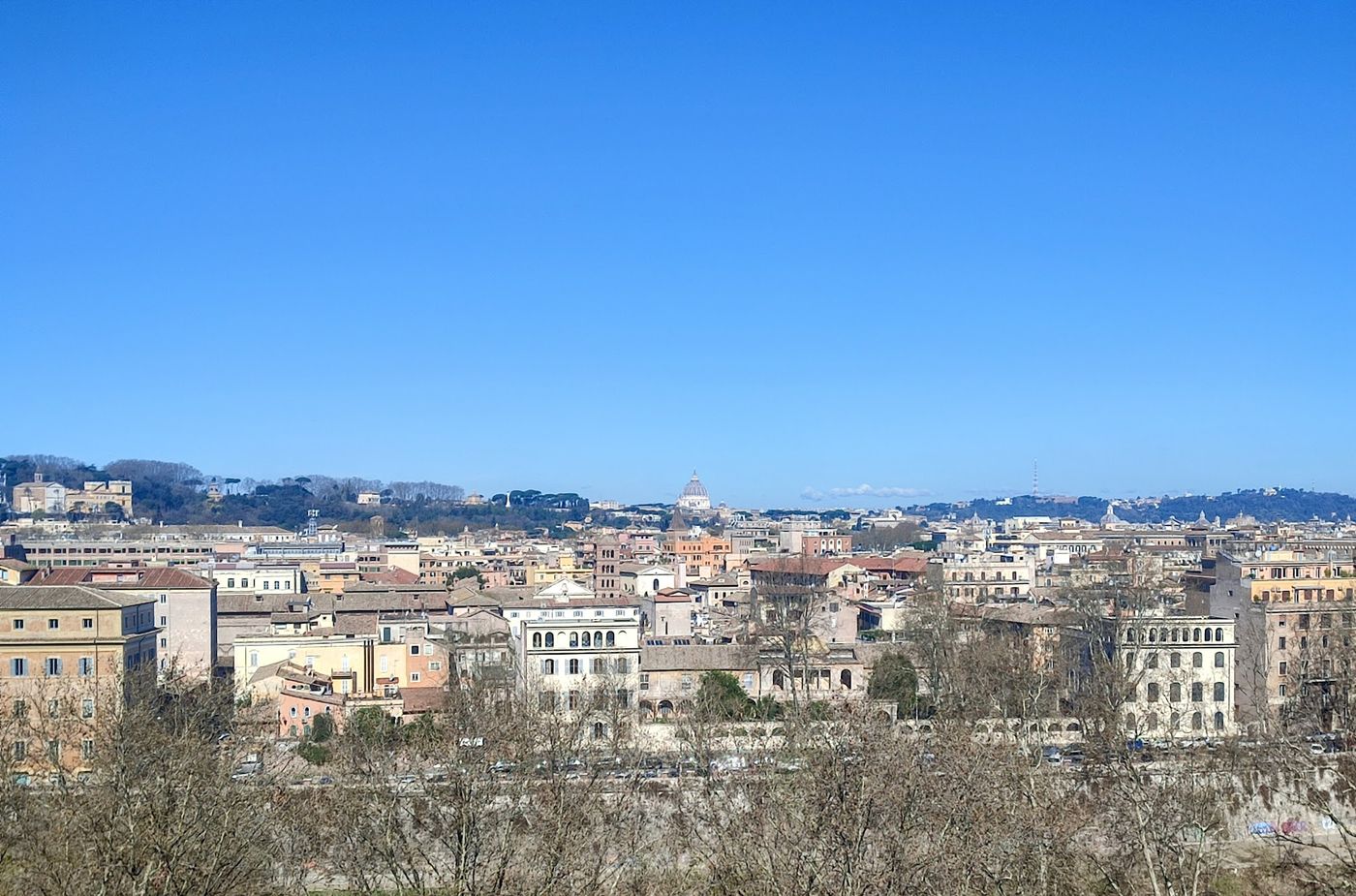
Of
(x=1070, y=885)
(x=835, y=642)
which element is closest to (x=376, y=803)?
(x=1070, y=885)

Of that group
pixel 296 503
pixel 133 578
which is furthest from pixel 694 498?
pixel 133 578

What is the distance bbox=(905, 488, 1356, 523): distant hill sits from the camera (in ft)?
479

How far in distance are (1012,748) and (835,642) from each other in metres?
12.2

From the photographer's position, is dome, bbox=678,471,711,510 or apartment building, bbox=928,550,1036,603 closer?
apartment building, bbox=928,550,1036,603

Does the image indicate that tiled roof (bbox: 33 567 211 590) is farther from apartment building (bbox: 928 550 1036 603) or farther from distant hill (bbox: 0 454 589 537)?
distant hill (bbox: 0 454 589 537)

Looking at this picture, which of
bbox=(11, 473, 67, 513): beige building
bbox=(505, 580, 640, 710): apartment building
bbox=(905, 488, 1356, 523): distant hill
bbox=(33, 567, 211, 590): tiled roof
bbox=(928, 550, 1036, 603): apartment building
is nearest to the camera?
bbox=(505, 580, 640, 710): apartment building

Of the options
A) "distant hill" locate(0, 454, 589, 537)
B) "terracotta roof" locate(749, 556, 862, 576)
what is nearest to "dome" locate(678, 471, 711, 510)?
"distant hill" locate(0, 454, 589, 537)

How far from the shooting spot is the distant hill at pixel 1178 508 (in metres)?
146

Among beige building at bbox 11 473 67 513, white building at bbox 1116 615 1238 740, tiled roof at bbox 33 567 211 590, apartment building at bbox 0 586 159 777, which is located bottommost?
white building at bbox 1116 615 1238 740

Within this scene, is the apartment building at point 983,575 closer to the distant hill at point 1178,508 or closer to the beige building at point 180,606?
the beige building at point 180,606

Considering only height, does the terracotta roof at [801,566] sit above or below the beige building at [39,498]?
below

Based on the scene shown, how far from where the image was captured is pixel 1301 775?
736 inches

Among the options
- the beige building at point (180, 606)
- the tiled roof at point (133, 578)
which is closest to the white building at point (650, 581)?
the beige building at point (180, 606)

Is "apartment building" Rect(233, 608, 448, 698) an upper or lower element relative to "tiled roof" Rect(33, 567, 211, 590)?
lower
